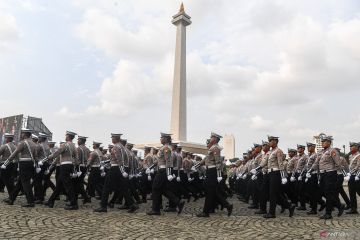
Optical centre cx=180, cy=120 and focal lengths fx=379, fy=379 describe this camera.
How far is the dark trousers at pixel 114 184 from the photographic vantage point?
31.2 ft

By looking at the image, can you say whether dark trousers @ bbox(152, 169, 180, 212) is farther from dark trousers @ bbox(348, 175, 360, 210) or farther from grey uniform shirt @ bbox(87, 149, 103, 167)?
dark trousers @ bbox(348, 175, 360, 210)

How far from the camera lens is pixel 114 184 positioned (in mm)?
9609

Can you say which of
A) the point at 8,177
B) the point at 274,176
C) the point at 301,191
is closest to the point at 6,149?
the point at 8,177

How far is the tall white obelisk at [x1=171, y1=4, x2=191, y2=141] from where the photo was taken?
38969mm

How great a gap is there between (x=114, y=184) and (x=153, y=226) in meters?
2.26

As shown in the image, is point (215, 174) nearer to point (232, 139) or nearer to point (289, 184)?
point (289, 184)

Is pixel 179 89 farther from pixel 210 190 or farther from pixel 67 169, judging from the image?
pixel 210 190

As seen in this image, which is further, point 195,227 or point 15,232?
point 195,227

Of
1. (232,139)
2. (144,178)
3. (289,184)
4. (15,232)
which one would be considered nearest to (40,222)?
(15,232)

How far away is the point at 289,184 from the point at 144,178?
511 cm

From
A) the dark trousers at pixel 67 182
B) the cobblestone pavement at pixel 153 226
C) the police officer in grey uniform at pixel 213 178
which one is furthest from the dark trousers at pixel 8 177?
the police officer in grey uniform at pixel 213 178

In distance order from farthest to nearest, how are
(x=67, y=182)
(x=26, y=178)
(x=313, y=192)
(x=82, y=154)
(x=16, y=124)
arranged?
(x=16, y=124), (x=82, y=154), (x=313, y=192), (x=26, y=178), (x=67, y=182)

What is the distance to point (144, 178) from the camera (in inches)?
547

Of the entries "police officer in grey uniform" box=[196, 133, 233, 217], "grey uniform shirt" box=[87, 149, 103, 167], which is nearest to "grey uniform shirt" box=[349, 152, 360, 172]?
"police officer in grey uniform" box=[196, 133, 233, 217]
